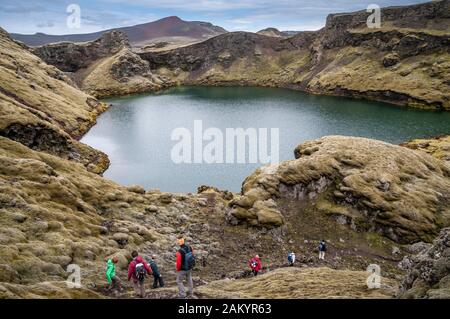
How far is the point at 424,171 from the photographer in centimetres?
5666

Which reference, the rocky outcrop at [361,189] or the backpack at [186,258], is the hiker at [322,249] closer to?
the rocky outcrop at [361,189]

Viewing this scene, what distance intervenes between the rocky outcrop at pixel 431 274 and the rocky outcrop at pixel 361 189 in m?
25.9

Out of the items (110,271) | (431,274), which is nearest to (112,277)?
→ (110,271)

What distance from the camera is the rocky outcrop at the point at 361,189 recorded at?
49.4m

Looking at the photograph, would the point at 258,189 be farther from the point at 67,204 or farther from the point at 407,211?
the point at 67,204

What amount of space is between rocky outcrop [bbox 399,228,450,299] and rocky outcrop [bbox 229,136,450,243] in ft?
84.9

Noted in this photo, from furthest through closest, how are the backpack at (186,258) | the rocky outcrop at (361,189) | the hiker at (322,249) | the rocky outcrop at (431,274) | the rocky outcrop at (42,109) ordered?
the rocky outcrop at (42,109) < the rocky outcrop at (361,189) < the hiker at (322,249) < the backpack at (186,258) < the rocky outcrop at (431,274)

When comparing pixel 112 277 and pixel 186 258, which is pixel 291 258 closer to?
pixel 112 277

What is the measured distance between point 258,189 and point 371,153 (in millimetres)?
16960

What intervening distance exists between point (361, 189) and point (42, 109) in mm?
82074

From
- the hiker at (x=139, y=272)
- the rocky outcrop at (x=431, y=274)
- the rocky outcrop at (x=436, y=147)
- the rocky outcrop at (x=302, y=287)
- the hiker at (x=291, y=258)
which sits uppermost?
the rocky outcrop at (x=436, y=147)

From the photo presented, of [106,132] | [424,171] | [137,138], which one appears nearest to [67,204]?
[424,171]

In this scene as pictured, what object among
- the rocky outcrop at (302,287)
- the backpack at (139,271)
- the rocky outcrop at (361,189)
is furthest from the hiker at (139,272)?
the rocky outcrop at (361,189)

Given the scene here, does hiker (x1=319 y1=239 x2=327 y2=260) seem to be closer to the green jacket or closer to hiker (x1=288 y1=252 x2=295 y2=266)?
hiker (x1=288 y1=252 x2=295 y2=266)
